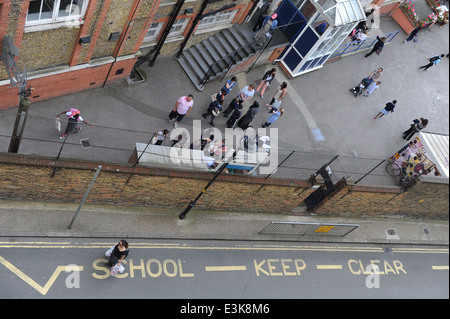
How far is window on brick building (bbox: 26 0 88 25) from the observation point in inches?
608

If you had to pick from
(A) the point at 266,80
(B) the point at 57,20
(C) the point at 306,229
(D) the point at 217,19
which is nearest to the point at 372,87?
(A) the point at 266,80

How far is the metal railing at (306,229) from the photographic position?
19.5 metres

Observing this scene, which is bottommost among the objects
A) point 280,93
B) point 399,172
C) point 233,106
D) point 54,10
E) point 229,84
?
point 399,172

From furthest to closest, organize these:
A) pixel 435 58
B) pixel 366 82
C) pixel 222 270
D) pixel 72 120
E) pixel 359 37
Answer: pixel 435 58
pixel 359 37
pixel 366 82
pixel 222 270
pixel 72 120

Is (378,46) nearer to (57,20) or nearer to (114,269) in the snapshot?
(57,20)

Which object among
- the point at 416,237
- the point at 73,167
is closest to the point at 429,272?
the point at 416,237

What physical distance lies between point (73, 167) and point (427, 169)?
14.6 meters

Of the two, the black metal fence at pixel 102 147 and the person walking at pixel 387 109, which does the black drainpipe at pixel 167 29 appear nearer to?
the black metal fence at pixel 102 147

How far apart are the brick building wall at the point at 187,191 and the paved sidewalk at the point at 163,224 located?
0.28m

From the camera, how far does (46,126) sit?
1758 cm

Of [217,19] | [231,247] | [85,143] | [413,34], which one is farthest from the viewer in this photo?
[413,34]

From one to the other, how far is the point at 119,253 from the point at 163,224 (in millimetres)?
2930

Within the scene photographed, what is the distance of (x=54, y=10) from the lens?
15.8m

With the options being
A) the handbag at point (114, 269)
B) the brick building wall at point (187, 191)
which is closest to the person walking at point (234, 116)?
the brick building wall at point (187, 191)
